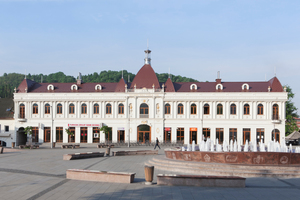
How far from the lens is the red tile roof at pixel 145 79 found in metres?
64.4

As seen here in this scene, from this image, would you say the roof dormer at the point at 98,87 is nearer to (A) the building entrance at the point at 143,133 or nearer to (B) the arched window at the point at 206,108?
(A) the building entrance at the point at 143,133

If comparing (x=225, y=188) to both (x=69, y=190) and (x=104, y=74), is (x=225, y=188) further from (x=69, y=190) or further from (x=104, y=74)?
(x=104, y=74)

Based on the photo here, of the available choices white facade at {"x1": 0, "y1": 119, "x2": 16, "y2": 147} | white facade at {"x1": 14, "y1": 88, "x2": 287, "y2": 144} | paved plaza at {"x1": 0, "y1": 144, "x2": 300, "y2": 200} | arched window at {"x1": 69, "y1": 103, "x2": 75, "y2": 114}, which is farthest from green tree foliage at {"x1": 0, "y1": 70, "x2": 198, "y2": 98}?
paved plaza at {"x1": 0, "y1": 144, "x2": 300, "y2": 200}

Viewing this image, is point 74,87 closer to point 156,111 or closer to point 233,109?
point 156,111

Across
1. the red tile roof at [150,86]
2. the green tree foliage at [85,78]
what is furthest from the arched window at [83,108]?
the green tree foliage at [85,78]

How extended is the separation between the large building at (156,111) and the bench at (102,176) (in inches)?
1718

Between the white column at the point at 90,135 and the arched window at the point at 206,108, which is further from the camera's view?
the white column at the point at 90,135

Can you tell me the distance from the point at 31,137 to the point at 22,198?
53.5 m

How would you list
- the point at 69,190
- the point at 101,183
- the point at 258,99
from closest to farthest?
the point at 69,190 < the point at 101,183 < the point at 258,99

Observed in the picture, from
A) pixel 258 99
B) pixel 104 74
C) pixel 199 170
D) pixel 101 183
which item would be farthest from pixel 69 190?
pixel 104 74

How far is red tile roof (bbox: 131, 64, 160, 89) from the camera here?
211 feet

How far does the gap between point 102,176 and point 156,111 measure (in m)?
45.3

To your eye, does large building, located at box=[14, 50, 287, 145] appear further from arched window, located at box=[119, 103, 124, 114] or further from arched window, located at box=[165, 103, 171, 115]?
arched window, located at box=[119, 103, 124, 114]

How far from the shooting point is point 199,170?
21.4m
